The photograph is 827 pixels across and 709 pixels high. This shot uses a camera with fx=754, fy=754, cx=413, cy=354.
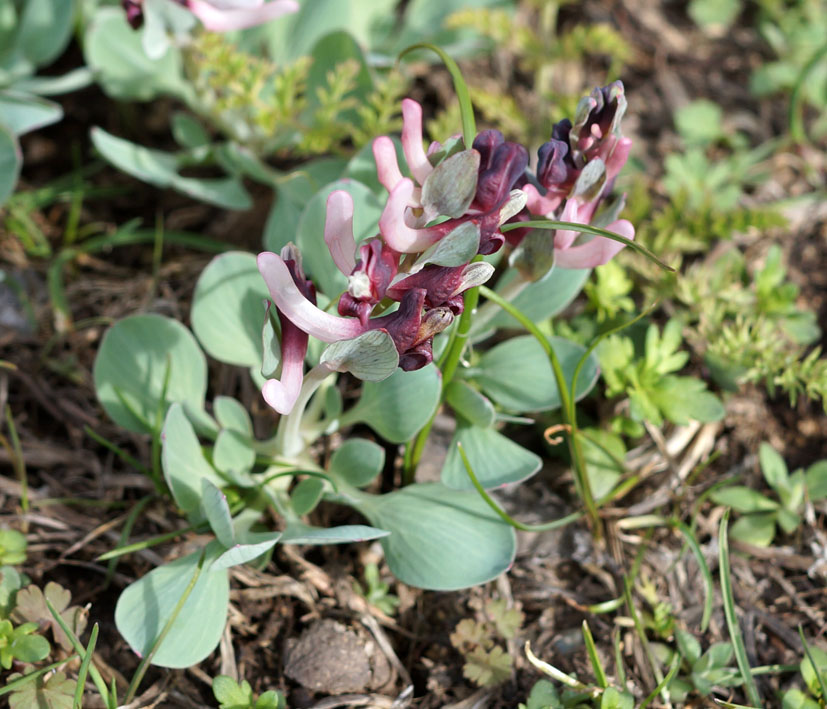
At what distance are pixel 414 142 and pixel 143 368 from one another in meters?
1.04

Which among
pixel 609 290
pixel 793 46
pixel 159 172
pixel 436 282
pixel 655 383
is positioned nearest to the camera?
pixel 436 282

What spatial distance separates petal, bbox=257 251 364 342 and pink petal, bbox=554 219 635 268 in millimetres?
563

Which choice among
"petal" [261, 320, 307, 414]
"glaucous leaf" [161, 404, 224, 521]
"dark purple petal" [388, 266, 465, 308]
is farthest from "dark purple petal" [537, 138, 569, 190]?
"glaucous leaf" [161, 404, 224, 521]

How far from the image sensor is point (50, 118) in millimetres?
2408

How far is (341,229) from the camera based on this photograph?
1428 millimetres

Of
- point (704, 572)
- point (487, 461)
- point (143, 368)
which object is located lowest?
point (704, 572)

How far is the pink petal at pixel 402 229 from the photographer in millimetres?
1356

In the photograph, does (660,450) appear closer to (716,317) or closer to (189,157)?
(716,317)

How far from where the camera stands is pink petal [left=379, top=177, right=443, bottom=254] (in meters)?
1.36

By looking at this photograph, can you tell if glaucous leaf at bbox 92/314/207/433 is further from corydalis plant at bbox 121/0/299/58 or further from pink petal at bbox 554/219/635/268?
pink petal at bbox 554/219/635/268

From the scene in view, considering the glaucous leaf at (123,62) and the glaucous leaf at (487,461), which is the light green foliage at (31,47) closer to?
the glaucous leaf at (123,62)

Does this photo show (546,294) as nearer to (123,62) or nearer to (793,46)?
(123,62)

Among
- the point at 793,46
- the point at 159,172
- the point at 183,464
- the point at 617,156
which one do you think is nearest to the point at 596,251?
the point at 617,156

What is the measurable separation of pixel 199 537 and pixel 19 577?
17.2 inches
